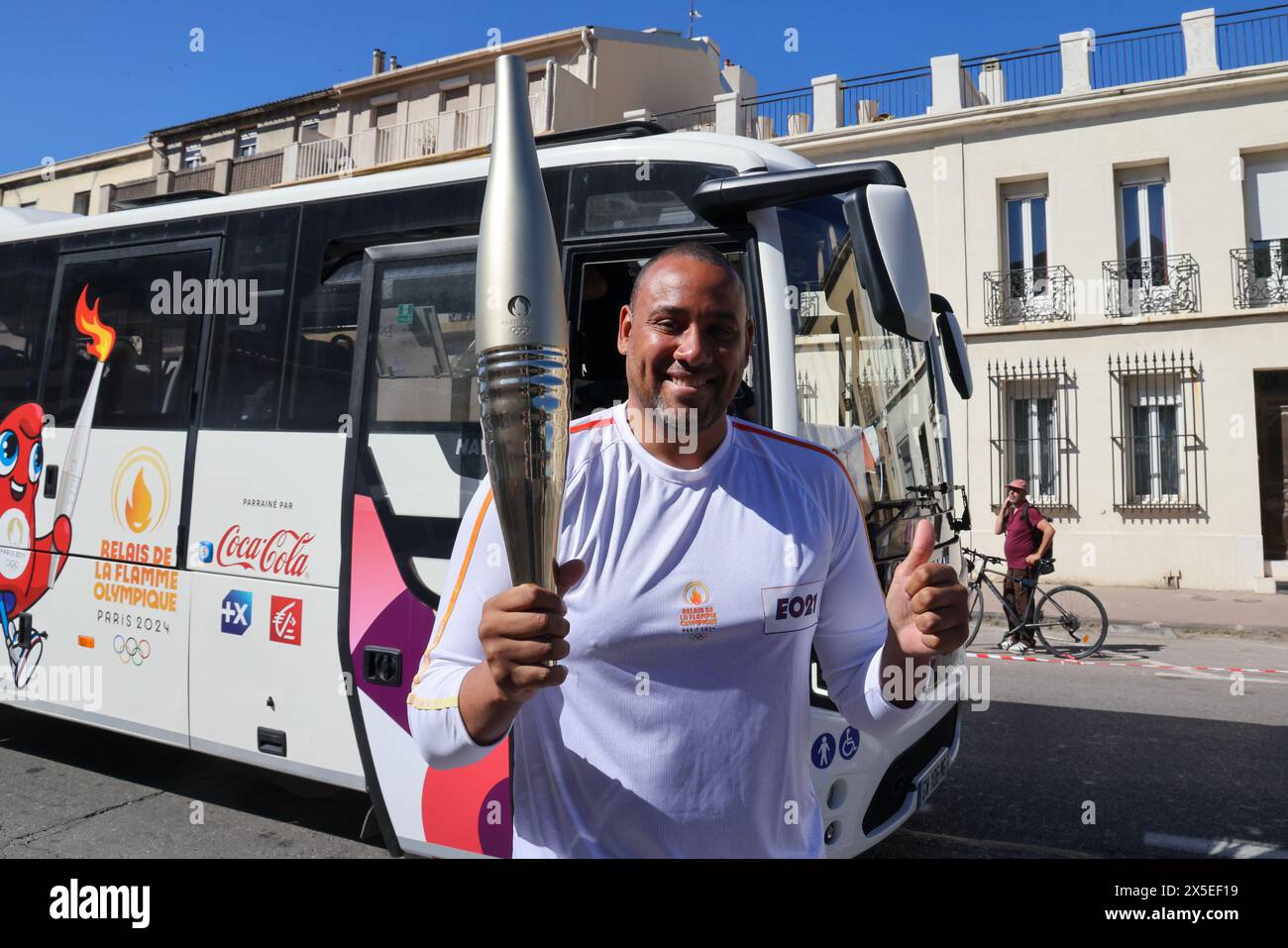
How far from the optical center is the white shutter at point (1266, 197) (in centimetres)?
1566

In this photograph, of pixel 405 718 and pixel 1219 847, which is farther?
pixel 1219 847

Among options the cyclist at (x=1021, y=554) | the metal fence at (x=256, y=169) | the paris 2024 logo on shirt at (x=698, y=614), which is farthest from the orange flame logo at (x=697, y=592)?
the metal fence at (x=256, y=169)

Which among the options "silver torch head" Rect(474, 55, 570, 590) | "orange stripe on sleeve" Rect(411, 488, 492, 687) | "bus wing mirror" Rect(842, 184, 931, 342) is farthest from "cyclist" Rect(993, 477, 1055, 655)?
"silver torch head" Rect(474, 55, 570, 590)

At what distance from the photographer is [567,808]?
1480 millimetres

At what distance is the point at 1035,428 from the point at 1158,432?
6.69 feet

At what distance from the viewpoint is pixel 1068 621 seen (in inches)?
403

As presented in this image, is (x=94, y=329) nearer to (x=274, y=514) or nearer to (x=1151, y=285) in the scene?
(x=274, y=514)

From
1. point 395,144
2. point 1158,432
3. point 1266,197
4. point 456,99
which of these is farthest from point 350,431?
point 456,99

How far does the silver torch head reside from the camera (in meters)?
0.86

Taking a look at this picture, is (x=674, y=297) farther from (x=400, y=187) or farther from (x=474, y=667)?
(x=400, y=187)

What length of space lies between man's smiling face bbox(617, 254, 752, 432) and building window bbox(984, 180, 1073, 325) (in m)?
17.2
